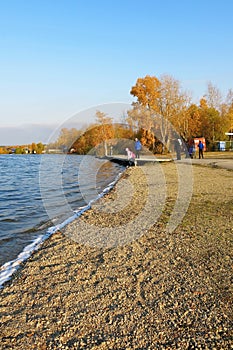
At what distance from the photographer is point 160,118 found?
45594 mm

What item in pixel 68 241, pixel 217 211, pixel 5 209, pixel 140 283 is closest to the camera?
pixel 140 283

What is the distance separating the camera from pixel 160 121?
151 feet

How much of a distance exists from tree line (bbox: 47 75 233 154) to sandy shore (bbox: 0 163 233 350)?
38081mm

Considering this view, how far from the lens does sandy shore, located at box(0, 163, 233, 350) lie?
3371 millimetres

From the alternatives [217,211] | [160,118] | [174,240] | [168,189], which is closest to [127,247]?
[174,240]

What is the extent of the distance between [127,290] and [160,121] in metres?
43.2

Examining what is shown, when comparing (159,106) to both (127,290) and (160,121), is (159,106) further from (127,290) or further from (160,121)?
(127,290)

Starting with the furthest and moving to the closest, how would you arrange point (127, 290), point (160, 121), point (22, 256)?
point (160, 121) < point (22, 256) < point (127, 290)

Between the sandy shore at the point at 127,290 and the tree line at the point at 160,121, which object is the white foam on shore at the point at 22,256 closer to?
the sandy shore at the point at 127,290

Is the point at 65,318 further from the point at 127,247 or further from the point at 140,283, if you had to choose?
the point at 127,247

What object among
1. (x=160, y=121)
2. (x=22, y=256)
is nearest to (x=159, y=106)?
(x=160, y=121)

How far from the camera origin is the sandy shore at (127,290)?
11.1ft

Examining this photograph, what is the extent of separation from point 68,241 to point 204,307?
13.3ft

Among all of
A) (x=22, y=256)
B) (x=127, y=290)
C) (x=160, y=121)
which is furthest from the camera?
(x=160, y=121)
